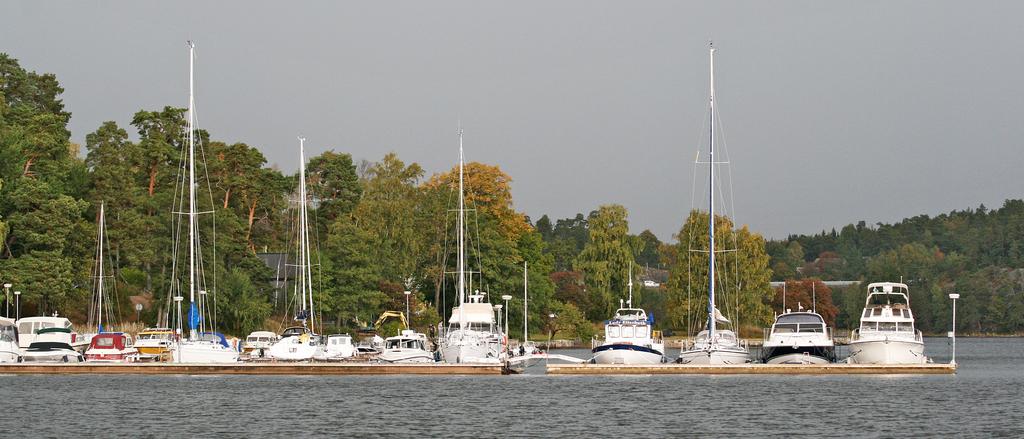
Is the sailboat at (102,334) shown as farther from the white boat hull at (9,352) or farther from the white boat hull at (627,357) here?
the white boat hull at (627,357)

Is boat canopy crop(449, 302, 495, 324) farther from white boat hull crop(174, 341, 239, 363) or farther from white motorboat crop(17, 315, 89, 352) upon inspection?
white motorboat crop(17, 315, 89, 352)

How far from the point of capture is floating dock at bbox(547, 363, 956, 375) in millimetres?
70812

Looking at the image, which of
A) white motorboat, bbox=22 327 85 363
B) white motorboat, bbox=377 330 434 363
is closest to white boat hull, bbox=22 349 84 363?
white motorboat, bbox=22 327 85 363

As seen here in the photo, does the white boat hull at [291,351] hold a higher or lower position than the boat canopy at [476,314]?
lower

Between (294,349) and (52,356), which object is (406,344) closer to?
(294,349)

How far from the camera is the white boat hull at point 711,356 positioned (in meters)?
74.0

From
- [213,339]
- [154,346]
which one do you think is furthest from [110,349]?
[213,339]

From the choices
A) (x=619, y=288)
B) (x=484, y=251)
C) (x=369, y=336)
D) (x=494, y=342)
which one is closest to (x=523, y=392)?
(x=494, y=342)

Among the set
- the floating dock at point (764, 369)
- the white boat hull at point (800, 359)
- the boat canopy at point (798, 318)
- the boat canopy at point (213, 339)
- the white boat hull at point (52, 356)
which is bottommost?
the floating dock at point (764, 369)

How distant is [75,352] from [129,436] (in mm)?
34402

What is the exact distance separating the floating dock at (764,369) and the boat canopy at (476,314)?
9.59 m

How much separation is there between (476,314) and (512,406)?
24132mm

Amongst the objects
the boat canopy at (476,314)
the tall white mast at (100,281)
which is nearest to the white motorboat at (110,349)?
the tall white mast at (100,281)

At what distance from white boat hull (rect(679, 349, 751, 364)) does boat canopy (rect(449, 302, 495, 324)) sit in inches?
508
